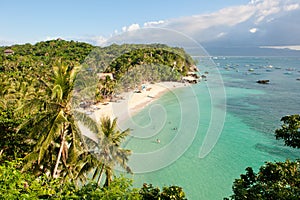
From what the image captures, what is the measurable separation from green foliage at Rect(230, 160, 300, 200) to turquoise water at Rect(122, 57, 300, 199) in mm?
1493

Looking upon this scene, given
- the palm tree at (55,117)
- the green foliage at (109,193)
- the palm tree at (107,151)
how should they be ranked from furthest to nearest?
the palm tree at (107,151)
the palm tree at (55,117)
the green foliage at (109,193)

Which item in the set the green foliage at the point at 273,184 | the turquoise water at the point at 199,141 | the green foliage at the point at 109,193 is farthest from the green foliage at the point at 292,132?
the green foliage at the point at 109,193

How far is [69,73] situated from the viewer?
7680mm

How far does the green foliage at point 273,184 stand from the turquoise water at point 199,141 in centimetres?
149

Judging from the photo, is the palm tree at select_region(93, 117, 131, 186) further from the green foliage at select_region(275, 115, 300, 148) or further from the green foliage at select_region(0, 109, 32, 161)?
the green foliage at select_region(275, 115, 300, 148)

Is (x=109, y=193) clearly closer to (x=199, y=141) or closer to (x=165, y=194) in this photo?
(x=165, y=194)

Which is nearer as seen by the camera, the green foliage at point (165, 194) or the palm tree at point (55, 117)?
the green foliage at point (165, 194)

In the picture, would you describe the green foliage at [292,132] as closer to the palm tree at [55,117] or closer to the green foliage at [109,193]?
the green foliage at [109,193]

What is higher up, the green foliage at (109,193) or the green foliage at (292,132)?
the green foliage at (292,132)

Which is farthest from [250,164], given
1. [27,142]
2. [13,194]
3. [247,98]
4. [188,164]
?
[247,98]

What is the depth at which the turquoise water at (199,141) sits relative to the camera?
20.5 feet

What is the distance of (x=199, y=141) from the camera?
22.8 metres

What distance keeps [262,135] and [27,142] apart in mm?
23627

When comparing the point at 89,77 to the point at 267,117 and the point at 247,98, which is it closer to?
the point at 267,117
